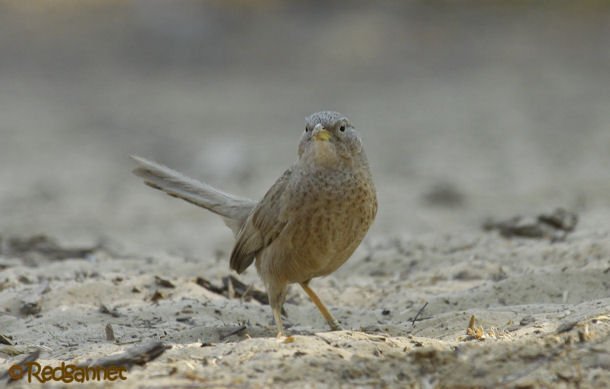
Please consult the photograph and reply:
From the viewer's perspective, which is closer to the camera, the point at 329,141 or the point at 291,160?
the point at 329,141

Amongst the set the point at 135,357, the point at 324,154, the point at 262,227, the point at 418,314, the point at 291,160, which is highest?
the point at 291,160

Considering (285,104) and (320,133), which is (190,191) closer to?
(320,133)

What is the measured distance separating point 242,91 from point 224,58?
5.11 ft

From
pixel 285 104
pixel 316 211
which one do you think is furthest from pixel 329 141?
pixel 285 104

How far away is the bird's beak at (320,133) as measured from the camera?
4945 millimetres

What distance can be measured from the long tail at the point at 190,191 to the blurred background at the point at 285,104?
8.84 ft

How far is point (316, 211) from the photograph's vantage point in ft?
16.0

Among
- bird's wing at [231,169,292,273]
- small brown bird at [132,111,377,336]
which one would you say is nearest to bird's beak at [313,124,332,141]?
small brown bird at [132,111,377,336]

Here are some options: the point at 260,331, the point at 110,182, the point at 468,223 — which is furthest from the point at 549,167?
the point at 260,331

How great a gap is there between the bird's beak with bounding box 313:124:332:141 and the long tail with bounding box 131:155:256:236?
1.14 m

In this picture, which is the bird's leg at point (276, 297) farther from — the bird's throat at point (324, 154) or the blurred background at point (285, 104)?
the blurred background at point (285, 104)

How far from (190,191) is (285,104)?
9.73m

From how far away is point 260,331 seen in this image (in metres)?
5.19

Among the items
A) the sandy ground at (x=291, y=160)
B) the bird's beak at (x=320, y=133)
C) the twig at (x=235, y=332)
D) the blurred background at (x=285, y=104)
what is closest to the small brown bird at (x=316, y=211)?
the bird's beak at (x=320, y=133)
